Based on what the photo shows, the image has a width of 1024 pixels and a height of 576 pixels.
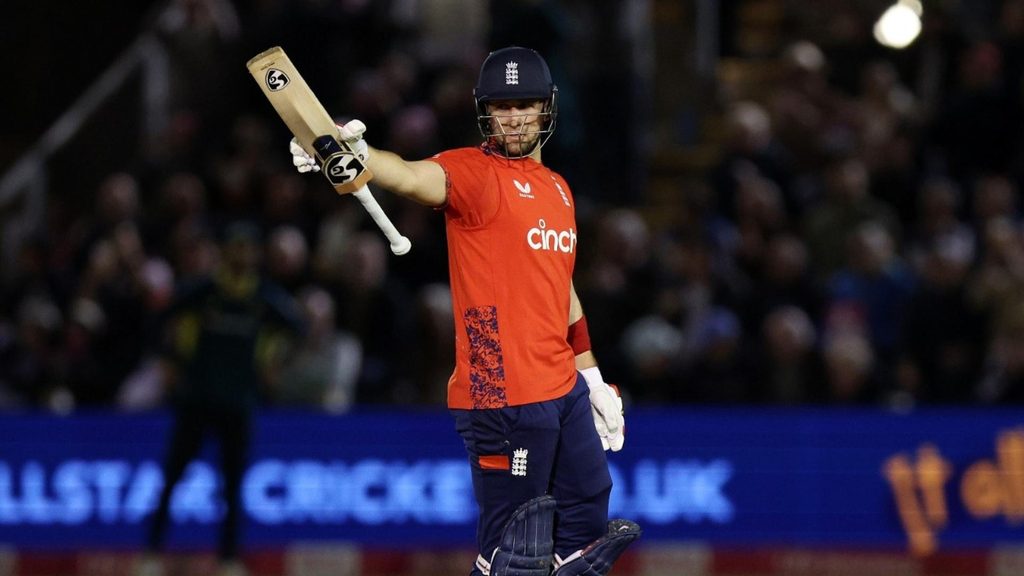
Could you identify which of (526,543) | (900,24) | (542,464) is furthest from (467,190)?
(900,24)

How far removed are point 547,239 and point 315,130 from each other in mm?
971

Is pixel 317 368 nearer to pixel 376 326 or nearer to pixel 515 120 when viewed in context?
pixel 376 326

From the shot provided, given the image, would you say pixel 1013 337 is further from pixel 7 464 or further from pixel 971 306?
pixel 7 464

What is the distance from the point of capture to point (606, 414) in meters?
7.20

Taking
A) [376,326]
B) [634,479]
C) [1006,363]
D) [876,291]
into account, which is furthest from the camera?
[876,291]

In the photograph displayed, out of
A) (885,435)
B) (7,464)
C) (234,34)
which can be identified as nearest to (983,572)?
(885,435)

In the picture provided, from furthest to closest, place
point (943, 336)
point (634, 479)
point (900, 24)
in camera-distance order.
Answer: point (900, 24) < point (943, 336) < point (634, 479)

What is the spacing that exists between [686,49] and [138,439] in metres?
6.45

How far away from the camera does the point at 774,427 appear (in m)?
12.8

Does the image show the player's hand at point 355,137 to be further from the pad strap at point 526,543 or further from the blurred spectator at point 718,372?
the blurred spectator at point 718,372

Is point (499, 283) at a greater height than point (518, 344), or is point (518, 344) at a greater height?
point (499, 283)

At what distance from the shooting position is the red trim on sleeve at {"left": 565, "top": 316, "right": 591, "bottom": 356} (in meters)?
7.30

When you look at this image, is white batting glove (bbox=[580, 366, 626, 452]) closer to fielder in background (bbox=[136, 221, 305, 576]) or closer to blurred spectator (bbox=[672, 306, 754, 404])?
fielder in background (bbox=[136, 221, 305, 576])

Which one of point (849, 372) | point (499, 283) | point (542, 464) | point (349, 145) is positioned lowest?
point (849, 372)
